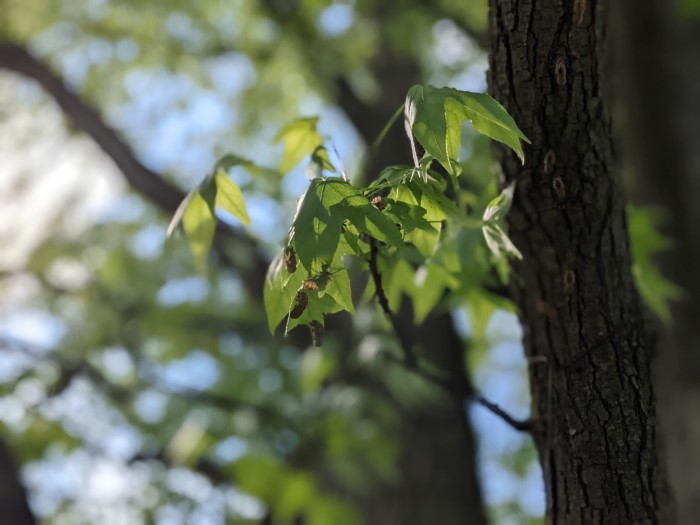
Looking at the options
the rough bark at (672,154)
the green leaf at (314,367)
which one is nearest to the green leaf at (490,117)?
the green leaf at (314,367)

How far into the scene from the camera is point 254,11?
190 inches

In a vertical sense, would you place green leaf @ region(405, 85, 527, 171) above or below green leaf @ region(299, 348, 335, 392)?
below

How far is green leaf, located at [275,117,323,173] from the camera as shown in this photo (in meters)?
1.62

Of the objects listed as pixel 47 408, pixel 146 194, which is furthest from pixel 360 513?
pixel 146 194

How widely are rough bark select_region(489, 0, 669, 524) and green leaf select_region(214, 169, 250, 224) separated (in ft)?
1.56

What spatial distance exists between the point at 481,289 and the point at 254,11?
11.7 feet

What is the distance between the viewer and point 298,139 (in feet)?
5.38

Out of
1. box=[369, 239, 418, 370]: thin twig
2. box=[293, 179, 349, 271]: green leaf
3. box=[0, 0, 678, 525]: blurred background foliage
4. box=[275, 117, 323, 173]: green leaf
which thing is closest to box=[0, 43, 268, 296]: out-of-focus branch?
box=[0, 0, 678, 525]: blurred background foliage

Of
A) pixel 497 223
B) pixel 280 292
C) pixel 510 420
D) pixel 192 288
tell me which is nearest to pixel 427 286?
pixel 510 420

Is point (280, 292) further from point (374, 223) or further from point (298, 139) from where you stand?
point (298, 139)

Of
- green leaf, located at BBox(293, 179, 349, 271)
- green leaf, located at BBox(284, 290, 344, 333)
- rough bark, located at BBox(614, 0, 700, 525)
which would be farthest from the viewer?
rough bark, located at BBox(614, 0, 700, 525)

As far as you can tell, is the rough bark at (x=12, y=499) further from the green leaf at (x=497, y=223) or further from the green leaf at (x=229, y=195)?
the green leaf at (x=497, y=223)

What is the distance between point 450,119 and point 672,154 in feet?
10.9

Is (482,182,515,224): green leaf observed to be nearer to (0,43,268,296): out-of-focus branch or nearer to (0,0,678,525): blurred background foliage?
(0,0,678,525): blurred background foliage
